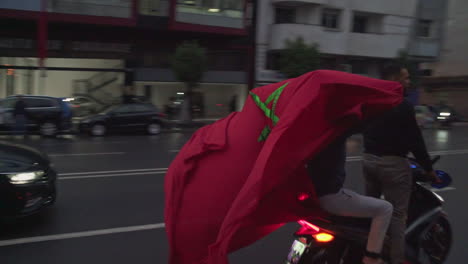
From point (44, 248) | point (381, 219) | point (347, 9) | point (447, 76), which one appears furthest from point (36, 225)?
point (447, 76)

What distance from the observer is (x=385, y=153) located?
3.75m

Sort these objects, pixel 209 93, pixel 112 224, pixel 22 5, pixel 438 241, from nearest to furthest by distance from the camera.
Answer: pixel 438 241, pixel 112 224, pixel 22 5, pixel 209 93

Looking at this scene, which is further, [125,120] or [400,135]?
[125,120]

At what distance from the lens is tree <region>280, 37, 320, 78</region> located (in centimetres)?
2570

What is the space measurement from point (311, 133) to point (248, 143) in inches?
15.4

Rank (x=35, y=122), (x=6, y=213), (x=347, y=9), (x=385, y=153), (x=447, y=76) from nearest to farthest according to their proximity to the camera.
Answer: (x=385, y=153)
(x=6, y=213)
(x=35, y=122)
(x=347, y=9)
(x=447, y=76)

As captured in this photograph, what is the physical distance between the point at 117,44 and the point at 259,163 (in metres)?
24.3

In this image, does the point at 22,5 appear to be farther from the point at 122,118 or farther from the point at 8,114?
the point at 122,118

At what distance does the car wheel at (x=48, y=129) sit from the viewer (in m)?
17.0

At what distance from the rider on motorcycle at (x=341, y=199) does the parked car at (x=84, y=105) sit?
21.5m

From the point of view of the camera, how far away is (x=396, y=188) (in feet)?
12.3

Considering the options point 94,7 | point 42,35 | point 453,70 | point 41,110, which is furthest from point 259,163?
point 453,70

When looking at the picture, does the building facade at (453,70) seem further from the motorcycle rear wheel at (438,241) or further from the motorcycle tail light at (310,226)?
the motorcycle tail light at (310,226)

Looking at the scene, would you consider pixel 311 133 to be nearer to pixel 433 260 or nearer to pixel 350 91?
pixel 350 91
